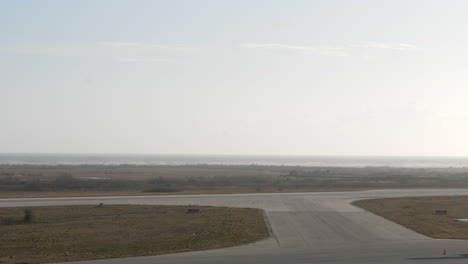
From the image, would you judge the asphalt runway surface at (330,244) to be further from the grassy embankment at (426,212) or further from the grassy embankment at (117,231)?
the grassy embankment at (117,231)

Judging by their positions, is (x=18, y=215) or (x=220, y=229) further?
(x=18, y=215)

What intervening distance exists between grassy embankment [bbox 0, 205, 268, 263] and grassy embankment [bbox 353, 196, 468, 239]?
1260 centimetres

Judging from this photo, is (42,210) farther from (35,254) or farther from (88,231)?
(35,254)

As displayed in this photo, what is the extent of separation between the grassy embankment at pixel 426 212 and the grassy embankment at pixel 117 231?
12.6m

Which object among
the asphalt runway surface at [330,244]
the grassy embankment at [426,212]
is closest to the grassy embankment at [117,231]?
the asphalt runway surface at [330,244]

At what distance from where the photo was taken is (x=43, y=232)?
39.7 metres

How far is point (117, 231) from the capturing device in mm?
40000

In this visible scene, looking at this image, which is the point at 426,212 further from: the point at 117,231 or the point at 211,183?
the point at 211,183

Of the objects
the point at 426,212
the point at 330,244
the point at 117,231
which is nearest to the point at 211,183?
the point at 426,212

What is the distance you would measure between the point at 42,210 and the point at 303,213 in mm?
26974

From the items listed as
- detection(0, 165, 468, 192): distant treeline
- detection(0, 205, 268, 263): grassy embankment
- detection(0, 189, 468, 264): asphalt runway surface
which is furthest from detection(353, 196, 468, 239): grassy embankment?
detection(0, 165, 468, 192): distant treeline

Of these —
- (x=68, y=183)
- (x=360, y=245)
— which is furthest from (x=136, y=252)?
(x=68, y=183)

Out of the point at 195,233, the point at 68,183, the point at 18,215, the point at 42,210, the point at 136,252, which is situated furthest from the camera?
the point at 68,183

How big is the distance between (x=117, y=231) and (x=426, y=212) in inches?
1240
